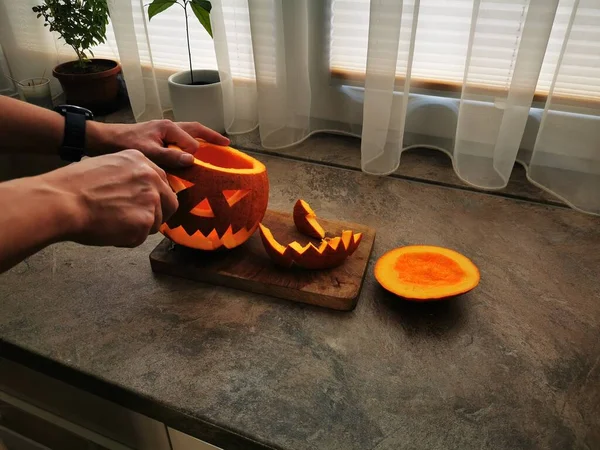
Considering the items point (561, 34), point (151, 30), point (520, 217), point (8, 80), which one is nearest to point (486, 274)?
point (520, 217)

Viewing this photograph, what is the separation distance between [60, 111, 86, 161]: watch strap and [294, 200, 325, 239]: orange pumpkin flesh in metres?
0.34

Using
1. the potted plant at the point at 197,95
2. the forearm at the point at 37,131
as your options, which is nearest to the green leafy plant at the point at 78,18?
the potted plant at the point at 197,95

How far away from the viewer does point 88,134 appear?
74 centimetres

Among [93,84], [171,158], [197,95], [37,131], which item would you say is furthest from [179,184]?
[93,84]

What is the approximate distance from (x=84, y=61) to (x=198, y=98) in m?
0.40

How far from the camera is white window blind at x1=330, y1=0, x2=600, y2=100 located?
2.43 ft

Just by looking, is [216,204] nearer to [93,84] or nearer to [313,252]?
[313,252]

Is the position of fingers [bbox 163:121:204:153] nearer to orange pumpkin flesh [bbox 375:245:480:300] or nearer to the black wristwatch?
the black wristwatch

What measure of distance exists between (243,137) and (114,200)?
615 mm

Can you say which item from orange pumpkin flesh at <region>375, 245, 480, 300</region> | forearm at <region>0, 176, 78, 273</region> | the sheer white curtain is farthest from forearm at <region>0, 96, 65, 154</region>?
orange pumpkin flesh at <region>375, 245, 480, 300</region>

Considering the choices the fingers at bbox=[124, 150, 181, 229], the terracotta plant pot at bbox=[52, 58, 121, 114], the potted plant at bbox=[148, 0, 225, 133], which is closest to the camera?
the fingers at bbox=[124, 150, 181, 229]

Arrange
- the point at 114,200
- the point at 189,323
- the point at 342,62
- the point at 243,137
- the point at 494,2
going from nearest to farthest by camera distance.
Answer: the point at 114,200 → the point at 189,323 → the point at 494,2 → the point at 342,62 → the point at 243,137

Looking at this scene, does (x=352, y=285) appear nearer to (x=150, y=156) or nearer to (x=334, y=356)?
(x=334, y=356)

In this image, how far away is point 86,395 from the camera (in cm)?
65
